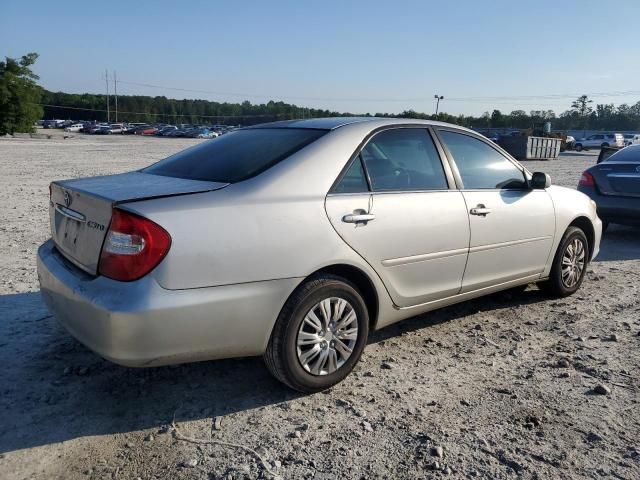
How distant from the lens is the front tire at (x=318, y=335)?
119 inches

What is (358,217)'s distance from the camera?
3.28 meters

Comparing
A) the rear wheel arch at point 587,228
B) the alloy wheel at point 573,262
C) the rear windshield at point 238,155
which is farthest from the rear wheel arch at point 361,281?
the rear wheel arch at point 587,228

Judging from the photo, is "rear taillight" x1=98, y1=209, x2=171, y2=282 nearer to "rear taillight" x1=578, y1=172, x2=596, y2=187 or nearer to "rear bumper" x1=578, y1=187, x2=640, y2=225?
"rear bumper" x1=578, y1=187, x2=640, y2=225

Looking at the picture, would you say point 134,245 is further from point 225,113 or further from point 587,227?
point 225,113

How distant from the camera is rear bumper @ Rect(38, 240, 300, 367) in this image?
2.61m

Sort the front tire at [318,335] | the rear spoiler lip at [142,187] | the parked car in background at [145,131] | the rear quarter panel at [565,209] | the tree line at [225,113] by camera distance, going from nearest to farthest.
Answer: the rear spoiler lip at [142,187], the front tire at [318,335], the rear quarter panel at [565,209], the parked car in background at [145,131], the tree line at [225,113]

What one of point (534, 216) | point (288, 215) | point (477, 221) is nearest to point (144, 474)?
point (288, 215)

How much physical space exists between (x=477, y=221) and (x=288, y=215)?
5.52 feet

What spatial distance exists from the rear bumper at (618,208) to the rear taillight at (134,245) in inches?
277

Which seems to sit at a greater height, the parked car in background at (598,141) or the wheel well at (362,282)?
the parked car in background at (598,141)

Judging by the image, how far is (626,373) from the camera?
3.60 meters

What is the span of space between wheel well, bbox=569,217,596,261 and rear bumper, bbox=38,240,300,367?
3461 mm

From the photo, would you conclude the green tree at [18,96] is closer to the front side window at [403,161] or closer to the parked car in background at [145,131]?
the parked car in background at [145,131]

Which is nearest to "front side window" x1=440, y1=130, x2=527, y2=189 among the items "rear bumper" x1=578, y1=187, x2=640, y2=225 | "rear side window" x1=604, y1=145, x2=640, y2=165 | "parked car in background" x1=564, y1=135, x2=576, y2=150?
"rear bumper" x1=578, y1=187, x2=640, y2=225
